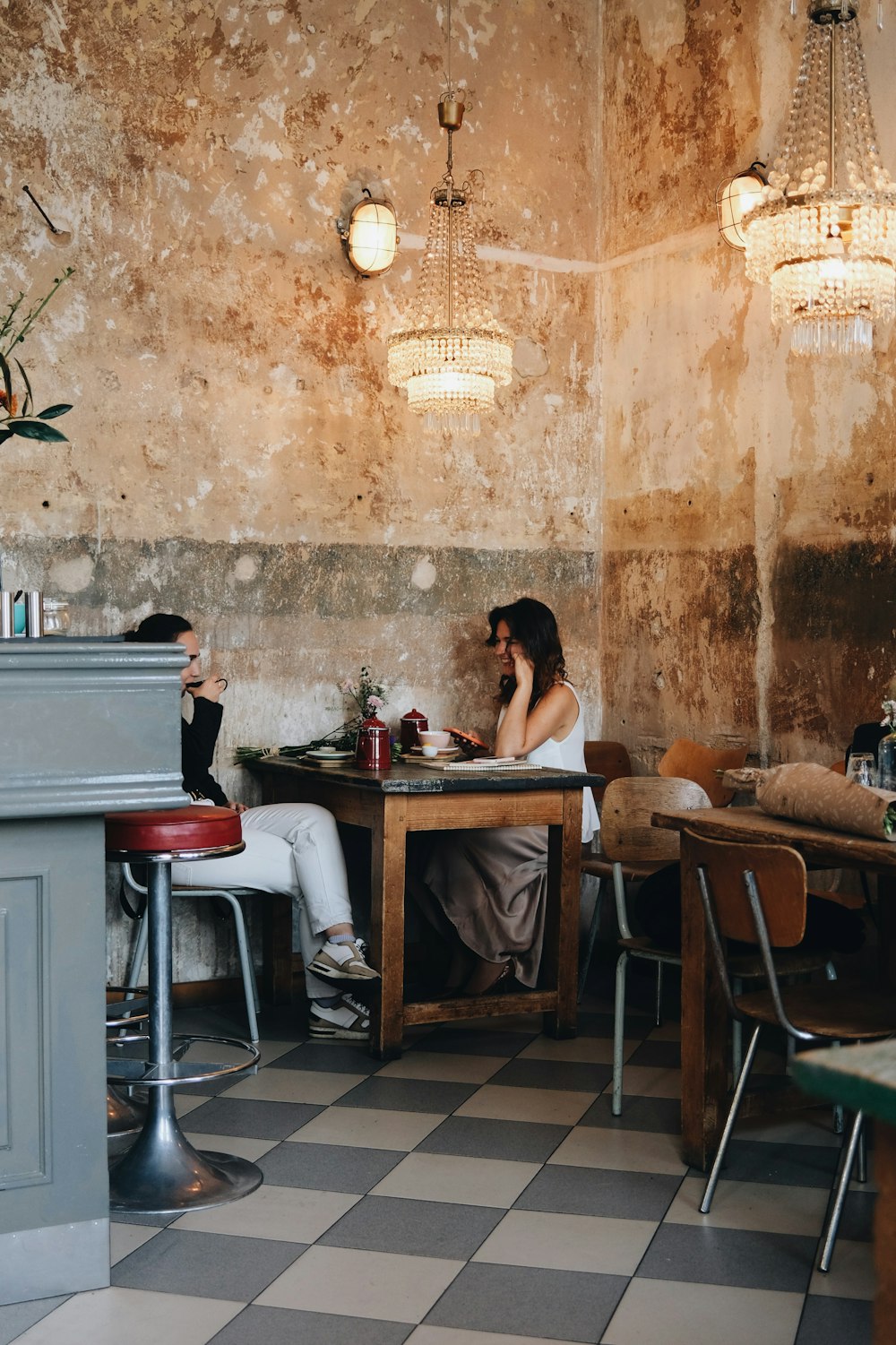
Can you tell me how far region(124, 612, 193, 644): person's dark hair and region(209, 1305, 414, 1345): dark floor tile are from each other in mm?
2431

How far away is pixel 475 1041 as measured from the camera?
4.52 meters

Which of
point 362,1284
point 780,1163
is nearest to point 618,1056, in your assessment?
point 780,1163

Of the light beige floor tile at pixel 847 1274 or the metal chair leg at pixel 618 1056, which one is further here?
the metal chair leg at pixel 618 1056

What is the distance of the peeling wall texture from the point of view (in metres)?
4.78

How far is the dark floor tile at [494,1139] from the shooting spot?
3.46 meters

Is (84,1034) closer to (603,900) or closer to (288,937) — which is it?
(288,937)

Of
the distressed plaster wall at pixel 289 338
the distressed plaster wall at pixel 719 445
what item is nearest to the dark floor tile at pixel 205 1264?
the distressed plaster wall at pixel 289 338

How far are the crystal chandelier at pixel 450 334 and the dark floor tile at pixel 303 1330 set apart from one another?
317cm

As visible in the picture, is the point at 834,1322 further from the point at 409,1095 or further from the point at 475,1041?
the point at 475,1041

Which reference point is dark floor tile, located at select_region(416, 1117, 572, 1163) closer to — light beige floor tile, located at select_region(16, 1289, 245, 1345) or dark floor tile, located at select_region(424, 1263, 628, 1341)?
dark floor tile, located at select_region(424, 1263, 628, 1341)

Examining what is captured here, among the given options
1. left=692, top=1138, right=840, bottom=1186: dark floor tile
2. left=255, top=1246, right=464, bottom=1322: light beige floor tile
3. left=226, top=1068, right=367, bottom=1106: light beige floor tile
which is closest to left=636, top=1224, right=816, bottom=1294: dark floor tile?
left=692, top=1138, right=840, bottom=1186: dark floor tile

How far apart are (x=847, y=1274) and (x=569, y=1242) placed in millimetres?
594

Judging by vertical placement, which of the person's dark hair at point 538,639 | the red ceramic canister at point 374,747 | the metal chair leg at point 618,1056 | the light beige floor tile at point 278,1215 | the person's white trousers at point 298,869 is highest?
the person's dark hair at point 538,639

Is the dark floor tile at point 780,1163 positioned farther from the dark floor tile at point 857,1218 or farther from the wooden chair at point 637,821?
the wooden chair at point 637,821
